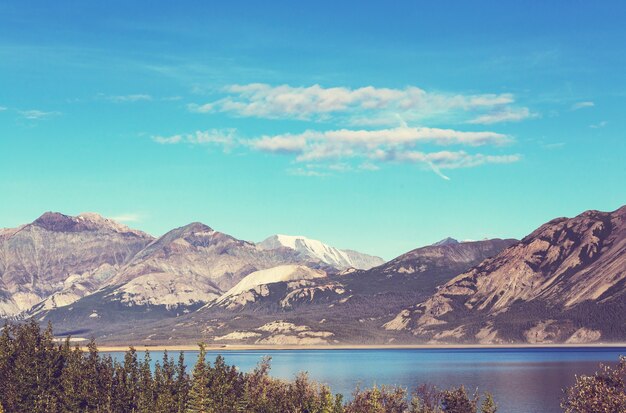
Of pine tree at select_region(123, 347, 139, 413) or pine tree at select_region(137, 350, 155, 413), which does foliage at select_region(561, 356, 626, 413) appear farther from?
pine tree at select_region(123, 347, 139, 413)

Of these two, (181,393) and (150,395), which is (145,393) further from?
(181,393)

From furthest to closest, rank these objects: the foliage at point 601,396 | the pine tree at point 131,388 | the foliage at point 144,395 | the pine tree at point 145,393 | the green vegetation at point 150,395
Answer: the pine tree at point 131,388
the pine tree at point 145,393
the foliage at point 144,395
the green vegetation at point 150,395
the foliage at point 601,396

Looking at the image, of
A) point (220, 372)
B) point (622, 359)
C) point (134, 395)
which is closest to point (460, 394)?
point (622, 359)

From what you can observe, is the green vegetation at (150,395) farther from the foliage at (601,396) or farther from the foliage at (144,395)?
the foliage at (601,396)

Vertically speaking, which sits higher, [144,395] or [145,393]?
[145,393]

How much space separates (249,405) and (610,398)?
227 feet

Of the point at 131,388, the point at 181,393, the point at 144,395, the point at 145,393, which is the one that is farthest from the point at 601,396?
the point at 131,388

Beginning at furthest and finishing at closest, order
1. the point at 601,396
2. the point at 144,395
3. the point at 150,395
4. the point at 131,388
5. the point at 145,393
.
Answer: the point at 131,388
the point at 145,393
the point at 150,395
the point at 144,395
the point at 601,396

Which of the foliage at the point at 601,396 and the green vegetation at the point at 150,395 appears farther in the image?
the green vegetation at the point at 150,395

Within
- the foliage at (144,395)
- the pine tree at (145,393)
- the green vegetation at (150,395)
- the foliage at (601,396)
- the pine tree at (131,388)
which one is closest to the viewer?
the foliage at (601,396)

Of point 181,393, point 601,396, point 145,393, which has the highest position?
point 145,393

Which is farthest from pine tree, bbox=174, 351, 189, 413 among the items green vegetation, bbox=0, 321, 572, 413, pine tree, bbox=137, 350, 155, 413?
pine tree, bbox=137, 350, 155, 413

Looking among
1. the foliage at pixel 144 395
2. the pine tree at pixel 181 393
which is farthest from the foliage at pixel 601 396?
the pine tree at pixel 181 393

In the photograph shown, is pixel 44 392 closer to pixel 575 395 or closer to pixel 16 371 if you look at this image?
pixel 16 371
